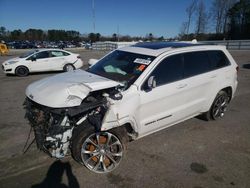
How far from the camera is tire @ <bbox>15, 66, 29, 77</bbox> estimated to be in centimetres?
1208

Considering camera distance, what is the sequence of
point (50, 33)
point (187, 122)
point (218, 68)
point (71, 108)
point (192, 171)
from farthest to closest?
point (50, 33) < point (187, 122) < point (218, 68) < point (192, 171) < point (71, 108)

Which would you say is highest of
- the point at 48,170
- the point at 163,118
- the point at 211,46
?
the point at 211,46

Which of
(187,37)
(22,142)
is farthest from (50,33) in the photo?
(22,142)

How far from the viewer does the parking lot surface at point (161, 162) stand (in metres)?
3.30

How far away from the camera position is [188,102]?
4.49 metres

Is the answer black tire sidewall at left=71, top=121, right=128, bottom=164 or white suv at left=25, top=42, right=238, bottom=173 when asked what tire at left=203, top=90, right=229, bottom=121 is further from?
black tire sidewall at left=71, top=121, right=128, bottom=164

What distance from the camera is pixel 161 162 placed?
3764 mm

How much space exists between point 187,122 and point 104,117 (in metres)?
2.74

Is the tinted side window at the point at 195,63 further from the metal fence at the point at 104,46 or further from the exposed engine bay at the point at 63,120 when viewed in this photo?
the metal fence at the point at 104,46

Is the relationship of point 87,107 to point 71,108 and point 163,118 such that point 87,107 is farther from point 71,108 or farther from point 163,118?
point 163,118

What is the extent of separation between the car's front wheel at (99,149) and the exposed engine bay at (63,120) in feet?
0.44

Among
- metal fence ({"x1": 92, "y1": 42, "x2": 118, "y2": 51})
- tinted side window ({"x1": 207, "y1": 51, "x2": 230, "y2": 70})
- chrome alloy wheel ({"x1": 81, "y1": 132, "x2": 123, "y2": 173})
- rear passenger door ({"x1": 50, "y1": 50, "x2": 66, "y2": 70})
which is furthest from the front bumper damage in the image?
metal fence ({"x1": 92, "y1": 42, "x2": 118, "y2": 51})

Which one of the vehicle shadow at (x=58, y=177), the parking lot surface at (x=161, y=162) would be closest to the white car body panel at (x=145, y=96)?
the parking lot surface at (x=161, y=162)

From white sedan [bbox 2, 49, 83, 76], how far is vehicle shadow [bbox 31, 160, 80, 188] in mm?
9745
